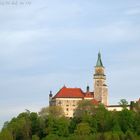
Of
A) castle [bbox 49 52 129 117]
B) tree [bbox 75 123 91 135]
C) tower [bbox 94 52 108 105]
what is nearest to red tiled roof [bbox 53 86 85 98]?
castle [bbox 49 52 129 117]

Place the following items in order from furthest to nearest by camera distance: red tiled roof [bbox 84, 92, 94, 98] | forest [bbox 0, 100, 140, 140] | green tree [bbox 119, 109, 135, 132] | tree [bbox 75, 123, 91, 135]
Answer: red tiled roof [bbox 84, 92, 94, 98] < green tree [bbox 119, 109, 135, 132] < forest [bbox 0, 100, 140, 140] < tree [bbox 75, 123, 91, 135]

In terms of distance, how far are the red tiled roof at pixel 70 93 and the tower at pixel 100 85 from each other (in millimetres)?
3095

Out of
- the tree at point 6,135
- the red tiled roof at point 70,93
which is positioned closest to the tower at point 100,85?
the red tiled roof at point 70,93

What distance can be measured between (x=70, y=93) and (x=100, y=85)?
6866mm

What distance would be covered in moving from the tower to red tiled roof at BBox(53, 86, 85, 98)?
3.10 metres

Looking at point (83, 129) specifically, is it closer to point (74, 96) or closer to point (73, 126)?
point (73, 126)

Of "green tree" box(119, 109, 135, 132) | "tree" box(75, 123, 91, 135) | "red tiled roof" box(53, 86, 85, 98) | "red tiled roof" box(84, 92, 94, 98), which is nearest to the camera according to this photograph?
"tree" box(75, 123, 91, 135)

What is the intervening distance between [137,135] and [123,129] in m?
4.82

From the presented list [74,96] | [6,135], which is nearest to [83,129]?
[6,135]

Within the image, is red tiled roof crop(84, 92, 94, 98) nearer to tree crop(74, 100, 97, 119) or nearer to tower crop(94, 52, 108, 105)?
tower crop(94, 52, 108, 105)

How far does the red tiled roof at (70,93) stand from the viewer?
162 meters

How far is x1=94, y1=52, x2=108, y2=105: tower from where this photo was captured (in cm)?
16250

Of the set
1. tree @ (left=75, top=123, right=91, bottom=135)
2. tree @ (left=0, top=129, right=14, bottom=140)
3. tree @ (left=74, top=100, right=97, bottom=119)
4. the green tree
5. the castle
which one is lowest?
tree @ (left=0, top=129, right=14, bottom=140)

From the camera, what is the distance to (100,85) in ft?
542
